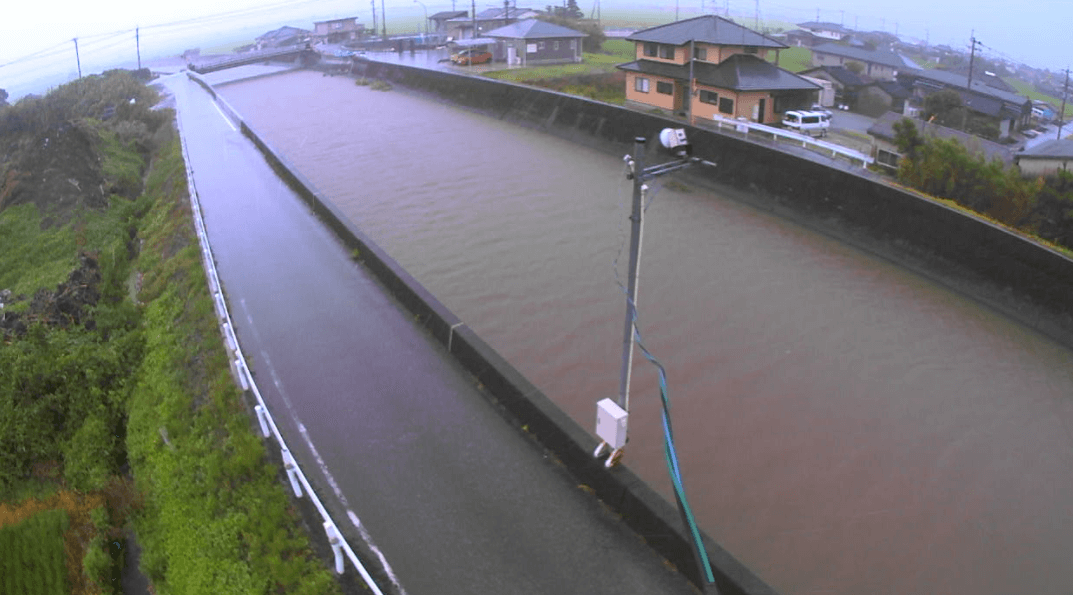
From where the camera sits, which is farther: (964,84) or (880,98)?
(964,84)

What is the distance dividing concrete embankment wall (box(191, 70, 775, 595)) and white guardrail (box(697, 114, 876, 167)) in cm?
863

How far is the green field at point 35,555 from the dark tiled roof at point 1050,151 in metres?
16.3

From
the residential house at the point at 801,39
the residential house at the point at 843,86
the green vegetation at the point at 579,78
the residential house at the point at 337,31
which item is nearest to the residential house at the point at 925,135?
the green vegetation at the point at 579,78

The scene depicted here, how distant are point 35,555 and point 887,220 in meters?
11.4

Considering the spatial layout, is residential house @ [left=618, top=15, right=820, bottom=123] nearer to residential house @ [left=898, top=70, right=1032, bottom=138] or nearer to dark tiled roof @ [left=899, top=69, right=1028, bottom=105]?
residential house @ [left=898, top=70, right=1032, bottom=138]

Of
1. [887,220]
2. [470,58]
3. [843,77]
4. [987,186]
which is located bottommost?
[887,220]

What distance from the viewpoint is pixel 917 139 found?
12.9 metres

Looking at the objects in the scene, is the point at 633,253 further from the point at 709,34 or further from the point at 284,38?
the point at 284,38

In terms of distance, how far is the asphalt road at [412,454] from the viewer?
508cm

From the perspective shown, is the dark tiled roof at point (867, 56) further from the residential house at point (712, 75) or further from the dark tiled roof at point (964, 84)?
the residential house at point (712, 75)

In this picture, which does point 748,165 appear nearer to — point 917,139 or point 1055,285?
point 917,139

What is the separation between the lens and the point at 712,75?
1934 centimetres

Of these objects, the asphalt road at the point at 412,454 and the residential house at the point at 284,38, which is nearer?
the asphalt road at the point at 412,454

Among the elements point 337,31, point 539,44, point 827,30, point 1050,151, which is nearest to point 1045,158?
point 1050,151
